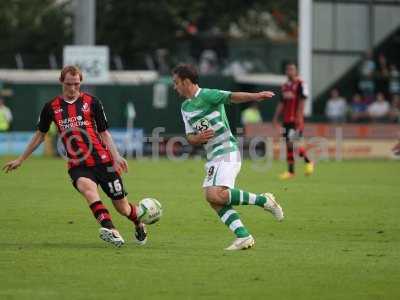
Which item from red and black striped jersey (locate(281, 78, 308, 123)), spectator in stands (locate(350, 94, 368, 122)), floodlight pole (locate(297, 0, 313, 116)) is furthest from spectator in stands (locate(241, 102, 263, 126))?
red and black striped jersey (locate(281, 78, 308, 123))

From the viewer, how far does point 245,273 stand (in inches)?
410

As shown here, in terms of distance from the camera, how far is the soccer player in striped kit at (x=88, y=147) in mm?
12305

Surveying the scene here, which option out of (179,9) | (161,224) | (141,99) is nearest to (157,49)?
(179,9)

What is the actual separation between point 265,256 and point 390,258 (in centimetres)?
124

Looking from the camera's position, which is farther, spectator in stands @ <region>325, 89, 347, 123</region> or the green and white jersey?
spectator in stands @ <region>325, 89, 347, 123</region>

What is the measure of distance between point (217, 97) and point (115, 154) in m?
1.27

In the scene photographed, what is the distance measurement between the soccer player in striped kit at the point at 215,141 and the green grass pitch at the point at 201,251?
0.45m

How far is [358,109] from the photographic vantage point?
40.6 metres

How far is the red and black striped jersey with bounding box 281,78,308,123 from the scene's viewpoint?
2469 cm

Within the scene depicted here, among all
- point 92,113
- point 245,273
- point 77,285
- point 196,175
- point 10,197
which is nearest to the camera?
point 77,285

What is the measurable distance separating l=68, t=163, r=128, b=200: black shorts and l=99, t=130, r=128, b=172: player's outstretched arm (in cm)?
9

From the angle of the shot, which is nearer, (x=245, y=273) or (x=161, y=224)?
(x=245, y=273)

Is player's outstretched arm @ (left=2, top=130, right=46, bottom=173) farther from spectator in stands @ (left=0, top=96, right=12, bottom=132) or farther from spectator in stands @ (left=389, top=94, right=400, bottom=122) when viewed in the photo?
spectator in stands @ (left=389, top=94, right=400, bottom=122)

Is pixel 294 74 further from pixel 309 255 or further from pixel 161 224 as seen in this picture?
pixel 309 255
